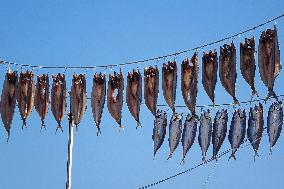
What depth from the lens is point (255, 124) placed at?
12.5 metres

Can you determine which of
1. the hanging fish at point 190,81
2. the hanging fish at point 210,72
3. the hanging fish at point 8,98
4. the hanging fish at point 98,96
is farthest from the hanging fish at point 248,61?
the hanging fish at point 8,98

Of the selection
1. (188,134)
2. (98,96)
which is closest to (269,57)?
(188,134)

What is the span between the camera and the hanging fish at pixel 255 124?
40.3 feet

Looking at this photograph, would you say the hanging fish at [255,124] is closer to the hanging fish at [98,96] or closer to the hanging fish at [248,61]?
the hanging fish at [248,61]

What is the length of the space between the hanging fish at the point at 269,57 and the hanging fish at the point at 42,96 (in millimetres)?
4485

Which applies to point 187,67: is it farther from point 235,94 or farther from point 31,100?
point 31,100

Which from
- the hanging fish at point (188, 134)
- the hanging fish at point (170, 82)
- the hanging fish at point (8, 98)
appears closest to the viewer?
the hanging fish at point (170, 82)

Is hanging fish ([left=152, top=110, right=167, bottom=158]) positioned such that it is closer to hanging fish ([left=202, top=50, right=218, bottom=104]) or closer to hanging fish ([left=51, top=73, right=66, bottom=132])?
hanging fish ([left=51, top=73, right=66, bottom=132])

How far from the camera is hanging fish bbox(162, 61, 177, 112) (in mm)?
11055

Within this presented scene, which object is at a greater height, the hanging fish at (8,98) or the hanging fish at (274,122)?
the hanging fish at (8,98)

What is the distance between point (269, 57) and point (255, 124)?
264cm

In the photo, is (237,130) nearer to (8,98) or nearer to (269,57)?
(269,57)

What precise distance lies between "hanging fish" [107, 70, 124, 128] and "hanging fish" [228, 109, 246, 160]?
2436 millimetres

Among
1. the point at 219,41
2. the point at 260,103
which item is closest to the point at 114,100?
the point at 219,41
